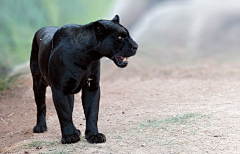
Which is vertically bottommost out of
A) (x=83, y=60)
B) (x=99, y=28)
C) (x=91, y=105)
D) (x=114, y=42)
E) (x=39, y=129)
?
(x=39, y=129)

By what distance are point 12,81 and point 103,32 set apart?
600 cm

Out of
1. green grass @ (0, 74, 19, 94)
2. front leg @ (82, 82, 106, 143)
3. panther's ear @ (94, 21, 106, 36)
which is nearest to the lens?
panther's ear @ (94, 21, 106, 36)

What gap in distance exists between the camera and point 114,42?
4258 millimetres

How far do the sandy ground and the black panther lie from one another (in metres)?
0.33

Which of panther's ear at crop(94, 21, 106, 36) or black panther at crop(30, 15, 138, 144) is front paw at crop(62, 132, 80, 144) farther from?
panther's ear at crop(94, 21, 106, 36)

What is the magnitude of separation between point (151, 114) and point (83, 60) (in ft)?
7.16

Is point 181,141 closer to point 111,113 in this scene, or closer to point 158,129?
point 158,129

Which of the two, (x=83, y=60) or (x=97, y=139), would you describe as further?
(x=97, y=139)

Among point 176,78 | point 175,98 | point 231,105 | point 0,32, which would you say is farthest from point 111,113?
point 0,32

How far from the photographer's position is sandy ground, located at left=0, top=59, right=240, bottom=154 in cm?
439

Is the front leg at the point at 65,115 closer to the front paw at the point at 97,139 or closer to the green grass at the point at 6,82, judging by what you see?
the front paw at the point at 97,139

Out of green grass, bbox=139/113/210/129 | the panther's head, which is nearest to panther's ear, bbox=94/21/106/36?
the panther's head

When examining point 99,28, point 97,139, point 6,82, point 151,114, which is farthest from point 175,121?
point 6,82

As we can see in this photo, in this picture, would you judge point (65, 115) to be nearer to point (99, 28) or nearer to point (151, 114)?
point (99, 28)
